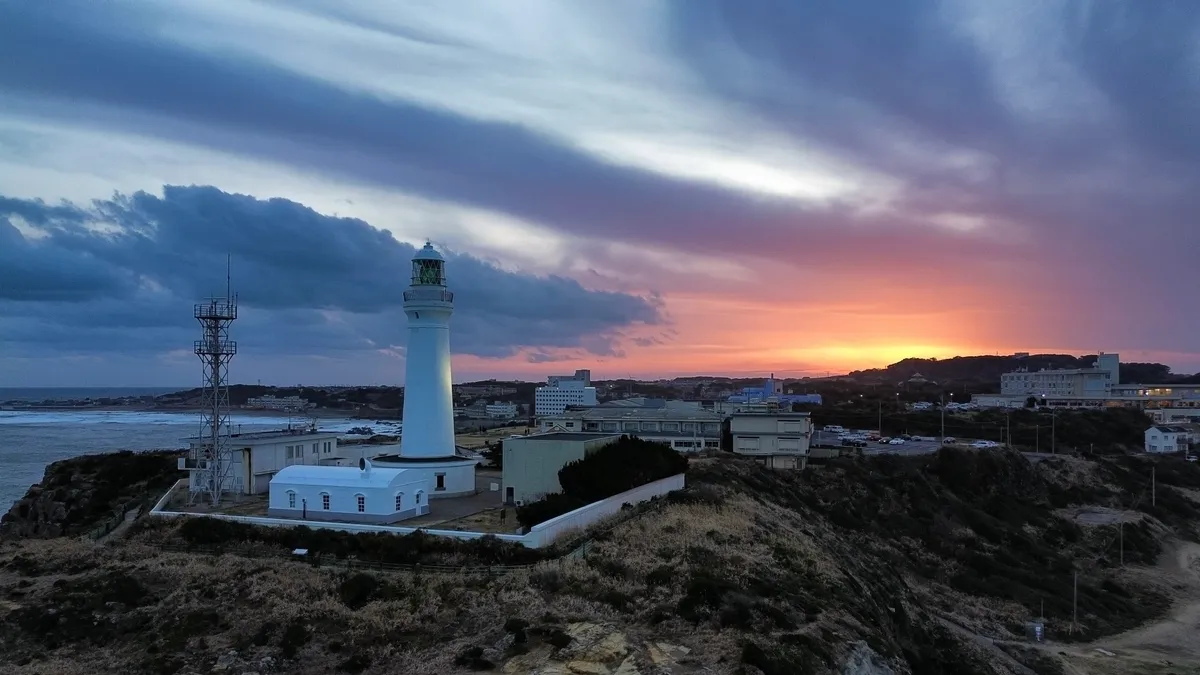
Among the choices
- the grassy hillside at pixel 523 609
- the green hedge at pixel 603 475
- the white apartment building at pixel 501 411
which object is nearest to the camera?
the grassy hillside at pixel 523 609

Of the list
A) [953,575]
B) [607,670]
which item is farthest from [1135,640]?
[607,670]

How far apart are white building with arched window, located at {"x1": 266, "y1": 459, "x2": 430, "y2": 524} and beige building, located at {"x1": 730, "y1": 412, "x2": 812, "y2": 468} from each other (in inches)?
1092

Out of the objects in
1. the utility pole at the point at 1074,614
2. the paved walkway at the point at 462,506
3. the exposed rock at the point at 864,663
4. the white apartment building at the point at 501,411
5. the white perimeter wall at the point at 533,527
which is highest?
the white perimeter wall at the point at 533,527

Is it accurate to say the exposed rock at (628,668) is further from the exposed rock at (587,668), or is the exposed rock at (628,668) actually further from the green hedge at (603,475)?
the green hedge at (603,475)

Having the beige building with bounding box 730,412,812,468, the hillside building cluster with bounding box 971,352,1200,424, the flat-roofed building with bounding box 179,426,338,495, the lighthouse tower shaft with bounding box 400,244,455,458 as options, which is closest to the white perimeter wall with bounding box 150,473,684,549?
the flat-roofed building with bounding box 179,426,338,495

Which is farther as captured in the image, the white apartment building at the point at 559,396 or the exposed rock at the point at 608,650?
the white apartment building at the point at 559,396

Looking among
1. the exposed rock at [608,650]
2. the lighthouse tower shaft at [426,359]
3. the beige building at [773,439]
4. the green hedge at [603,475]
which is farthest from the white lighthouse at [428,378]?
the beige building at [773,439]

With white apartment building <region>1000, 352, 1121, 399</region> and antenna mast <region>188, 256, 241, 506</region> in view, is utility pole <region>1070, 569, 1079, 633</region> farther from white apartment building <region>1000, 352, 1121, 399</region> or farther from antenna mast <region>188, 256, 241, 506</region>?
white apartment building <region>1000, 352, 1121, 399</region>

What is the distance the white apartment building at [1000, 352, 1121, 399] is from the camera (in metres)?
110

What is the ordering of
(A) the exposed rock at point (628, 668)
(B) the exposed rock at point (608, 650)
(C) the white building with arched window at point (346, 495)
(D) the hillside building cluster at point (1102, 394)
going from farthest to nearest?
(D) the hillside building cluster at point (1102, 394)
(C) the white building with arched window at point (346, 495)
(B) the exposed rock at point (608, 650)
(A) the exposed rock at point (628, 668)

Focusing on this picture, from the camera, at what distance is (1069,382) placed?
4518 inches

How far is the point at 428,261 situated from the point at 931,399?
364 ft

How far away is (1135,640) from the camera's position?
29.7m

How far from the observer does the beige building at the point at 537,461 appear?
83.4 ft
